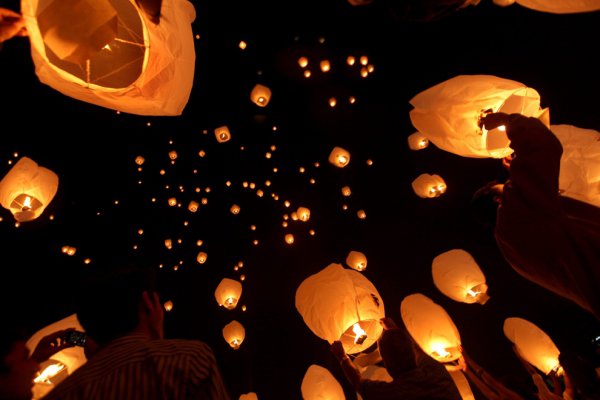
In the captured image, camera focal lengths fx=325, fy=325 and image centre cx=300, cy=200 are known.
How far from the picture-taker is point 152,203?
5.04 metres

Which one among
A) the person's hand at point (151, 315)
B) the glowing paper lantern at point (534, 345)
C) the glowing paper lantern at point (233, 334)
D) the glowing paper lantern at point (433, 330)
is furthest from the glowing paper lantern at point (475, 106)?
the glowing paper lantern at point (233, 334)

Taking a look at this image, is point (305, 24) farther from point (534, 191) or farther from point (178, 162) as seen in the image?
point (534, 191)

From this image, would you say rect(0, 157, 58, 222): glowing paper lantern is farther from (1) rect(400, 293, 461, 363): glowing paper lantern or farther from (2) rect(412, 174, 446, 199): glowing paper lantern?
(2) rect(412, 174, 446, 199): glowing paper lantern

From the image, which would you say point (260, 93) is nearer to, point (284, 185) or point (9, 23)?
point (284, 185)

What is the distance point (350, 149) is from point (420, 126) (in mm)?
3057

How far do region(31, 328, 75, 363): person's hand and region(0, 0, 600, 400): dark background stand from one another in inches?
100

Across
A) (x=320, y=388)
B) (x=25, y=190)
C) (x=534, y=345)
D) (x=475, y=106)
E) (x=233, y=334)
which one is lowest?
(x=233, y=334)

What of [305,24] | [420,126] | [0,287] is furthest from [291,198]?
[0,287]

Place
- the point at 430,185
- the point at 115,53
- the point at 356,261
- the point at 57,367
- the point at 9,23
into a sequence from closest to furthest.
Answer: the point at 9,23
the point at 115,53
the point at 57,367
the point at 430,185
the point at 356,261

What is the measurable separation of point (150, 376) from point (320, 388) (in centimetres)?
292

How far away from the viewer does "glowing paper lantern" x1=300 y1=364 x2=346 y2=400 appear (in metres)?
3.22

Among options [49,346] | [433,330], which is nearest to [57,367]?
[49,346]

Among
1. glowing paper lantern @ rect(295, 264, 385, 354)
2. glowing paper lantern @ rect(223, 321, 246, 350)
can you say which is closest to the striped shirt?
glowing paper lantern @ rect(295, 264, 385, 354)

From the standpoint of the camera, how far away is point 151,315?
102cm
